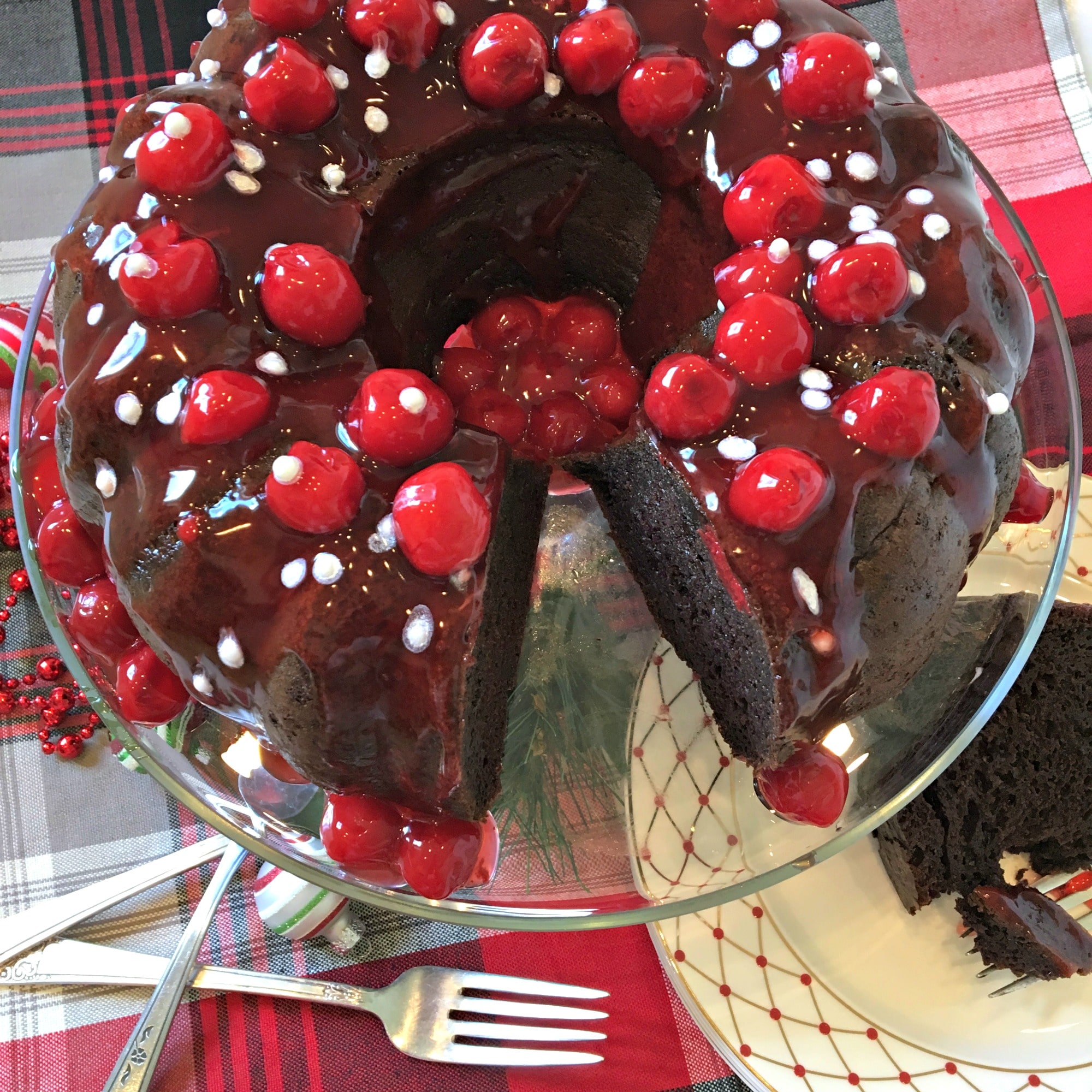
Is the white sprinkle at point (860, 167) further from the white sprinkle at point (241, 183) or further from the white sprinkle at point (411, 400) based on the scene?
the white sprinkle at point (241, 183)

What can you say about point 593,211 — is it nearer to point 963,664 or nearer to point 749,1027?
point 963,664

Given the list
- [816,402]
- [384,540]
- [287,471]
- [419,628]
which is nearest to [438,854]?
[419,628]

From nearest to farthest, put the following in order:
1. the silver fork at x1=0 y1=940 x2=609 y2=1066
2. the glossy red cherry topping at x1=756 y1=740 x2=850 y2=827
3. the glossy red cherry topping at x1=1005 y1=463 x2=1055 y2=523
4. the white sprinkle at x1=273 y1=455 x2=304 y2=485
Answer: the white sprinkle at x1=273 y1=455 x2=304 y2=485, the glossy red cherry topping at x1=756 y1=740 x2=850 y2=827, the glossy red cherry topping at x1=1005 y1=463 x2=1055 y2=523, the silver fork at x1=0 y1=940 x2=609 y2=1066

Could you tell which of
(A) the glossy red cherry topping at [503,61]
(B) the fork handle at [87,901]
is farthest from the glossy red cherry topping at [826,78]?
(B) the fork handle at [87,901]

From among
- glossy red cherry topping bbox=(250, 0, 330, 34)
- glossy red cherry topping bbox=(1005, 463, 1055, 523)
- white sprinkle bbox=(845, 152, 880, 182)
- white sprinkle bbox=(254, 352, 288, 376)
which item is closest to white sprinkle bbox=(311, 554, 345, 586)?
white sprinkle bbox=(254, 352, 288, 376)

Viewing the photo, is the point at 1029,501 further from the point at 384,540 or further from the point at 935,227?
the point at 384,540

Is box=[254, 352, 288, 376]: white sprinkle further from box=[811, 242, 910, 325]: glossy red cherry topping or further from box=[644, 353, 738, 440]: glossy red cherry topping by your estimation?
box=[811, 242, 910, 325]: glossy red cherry topping
